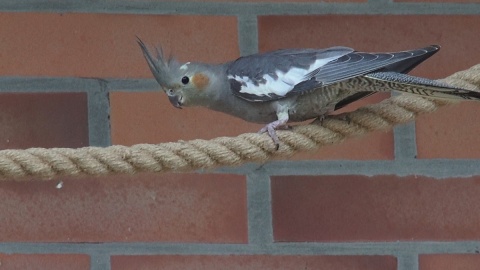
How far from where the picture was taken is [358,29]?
1.05 metres

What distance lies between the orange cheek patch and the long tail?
18 centimetres

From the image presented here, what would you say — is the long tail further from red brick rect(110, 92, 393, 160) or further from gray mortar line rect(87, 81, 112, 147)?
gray mortar line rect(87, 81, 112, 147)

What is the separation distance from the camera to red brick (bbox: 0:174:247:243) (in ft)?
3.41

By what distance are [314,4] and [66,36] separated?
11.2 inches

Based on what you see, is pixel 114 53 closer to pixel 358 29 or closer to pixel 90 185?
pixel 90 185

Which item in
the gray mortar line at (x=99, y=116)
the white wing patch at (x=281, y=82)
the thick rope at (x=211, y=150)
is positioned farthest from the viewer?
the gray mortar line at (x=99, y=116)

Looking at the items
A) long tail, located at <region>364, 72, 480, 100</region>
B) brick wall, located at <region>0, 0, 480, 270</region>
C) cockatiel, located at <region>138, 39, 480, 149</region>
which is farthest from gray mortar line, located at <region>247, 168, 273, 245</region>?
long tail, located at <region>364, 72, 480, 100</region>

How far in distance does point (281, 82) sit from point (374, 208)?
240 millimetres

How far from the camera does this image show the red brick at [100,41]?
1038 millimetres

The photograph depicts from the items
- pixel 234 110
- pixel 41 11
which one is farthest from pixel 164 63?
pixel 41 11

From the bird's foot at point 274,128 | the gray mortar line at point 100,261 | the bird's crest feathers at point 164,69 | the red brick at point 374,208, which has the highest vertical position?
the bird's crest feathers at point 164,69

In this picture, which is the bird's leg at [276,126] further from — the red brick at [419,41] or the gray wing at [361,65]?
the red brick at [419,41]

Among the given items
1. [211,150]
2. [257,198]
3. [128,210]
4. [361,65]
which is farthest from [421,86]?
[128,210]

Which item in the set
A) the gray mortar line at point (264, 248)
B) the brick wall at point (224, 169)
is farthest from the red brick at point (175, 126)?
the gray mortar line at point (264, 248)
